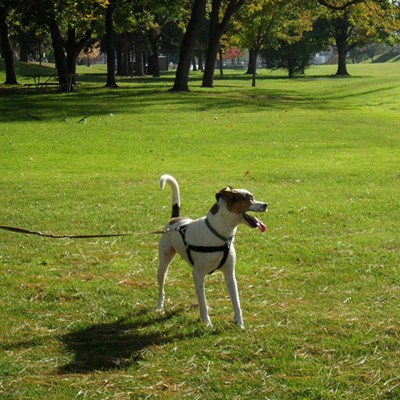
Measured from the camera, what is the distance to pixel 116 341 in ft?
20.4

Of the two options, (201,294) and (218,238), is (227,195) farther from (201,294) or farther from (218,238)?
(201,294)

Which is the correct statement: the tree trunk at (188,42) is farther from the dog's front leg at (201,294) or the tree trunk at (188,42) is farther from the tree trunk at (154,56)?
the dog's front leg at (201,294)

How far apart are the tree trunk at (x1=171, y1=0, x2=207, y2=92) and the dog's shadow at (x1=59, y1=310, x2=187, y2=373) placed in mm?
33260

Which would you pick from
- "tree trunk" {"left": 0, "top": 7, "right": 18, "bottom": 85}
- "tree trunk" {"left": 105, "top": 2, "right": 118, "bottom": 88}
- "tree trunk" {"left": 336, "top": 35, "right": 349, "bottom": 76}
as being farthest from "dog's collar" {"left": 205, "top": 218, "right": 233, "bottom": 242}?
"tree trunk" {"left": 336, "top": 35, "right": 349, "bottom": 76}

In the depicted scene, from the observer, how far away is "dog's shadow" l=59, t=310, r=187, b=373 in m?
5.71

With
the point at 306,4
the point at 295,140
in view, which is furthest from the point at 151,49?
the point at 295,140

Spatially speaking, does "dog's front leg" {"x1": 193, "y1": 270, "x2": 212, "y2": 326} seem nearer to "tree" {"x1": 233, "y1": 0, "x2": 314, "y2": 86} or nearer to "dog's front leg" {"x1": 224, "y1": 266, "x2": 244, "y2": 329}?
"dog's front leg" {"x1": 224, "y1": 266, "x2": 244, "y2": 329}

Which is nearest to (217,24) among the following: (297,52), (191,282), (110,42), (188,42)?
(188,42)

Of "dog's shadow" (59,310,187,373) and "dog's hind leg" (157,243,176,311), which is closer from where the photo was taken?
"dog's shadow" (59,310,187,373)

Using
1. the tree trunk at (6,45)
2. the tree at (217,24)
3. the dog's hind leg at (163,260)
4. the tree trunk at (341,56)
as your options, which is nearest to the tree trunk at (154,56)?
the tree trunk at (341,56)

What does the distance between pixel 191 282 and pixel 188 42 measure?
3276 cm

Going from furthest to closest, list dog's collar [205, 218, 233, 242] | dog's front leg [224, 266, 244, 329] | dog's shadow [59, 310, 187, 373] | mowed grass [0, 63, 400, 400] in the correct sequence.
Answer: dog's front leg [224, 266, 244, 329], dog's collar [205, 218, 233, 242], dog's shadow [59, 310, 187, 373], mowed grass [0, 63, 400, 400]

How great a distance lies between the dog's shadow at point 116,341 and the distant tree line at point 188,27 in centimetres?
2977

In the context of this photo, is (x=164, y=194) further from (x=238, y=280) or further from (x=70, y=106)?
(x=70, y=106)
